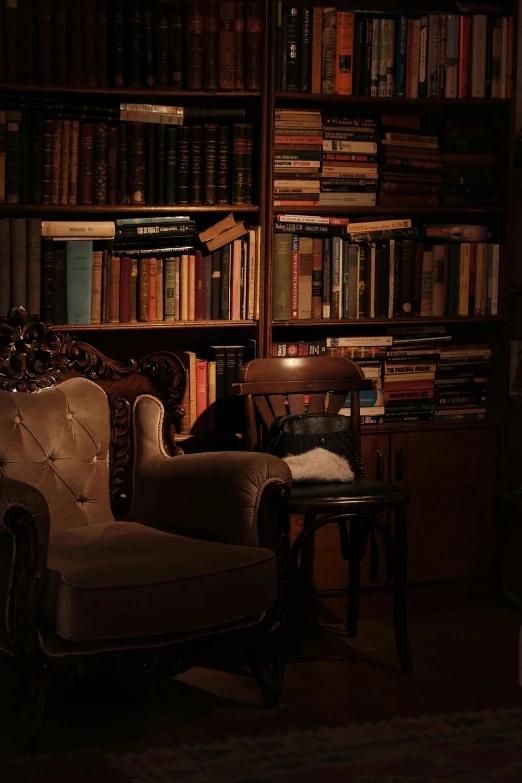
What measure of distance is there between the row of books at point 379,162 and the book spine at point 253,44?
0.46 ft

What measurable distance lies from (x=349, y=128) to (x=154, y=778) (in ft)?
7.25

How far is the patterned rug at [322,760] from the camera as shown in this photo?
7.61 ft

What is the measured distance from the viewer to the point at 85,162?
10.8 ft

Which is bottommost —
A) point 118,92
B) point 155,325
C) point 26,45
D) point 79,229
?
point 155,325

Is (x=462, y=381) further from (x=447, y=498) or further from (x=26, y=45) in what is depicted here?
(x=26, y=45)

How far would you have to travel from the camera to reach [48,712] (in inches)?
105

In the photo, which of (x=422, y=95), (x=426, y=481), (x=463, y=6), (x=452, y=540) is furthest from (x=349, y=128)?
(x=452, y=540)

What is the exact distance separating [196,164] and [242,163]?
156mm

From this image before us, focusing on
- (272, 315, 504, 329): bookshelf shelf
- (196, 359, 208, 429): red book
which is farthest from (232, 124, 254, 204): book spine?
(196, 359, 208, 429): red book

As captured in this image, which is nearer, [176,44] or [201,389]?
[176,44]

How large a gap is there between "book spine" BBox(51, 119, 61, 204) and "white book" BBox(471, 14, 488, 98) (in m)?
1.43

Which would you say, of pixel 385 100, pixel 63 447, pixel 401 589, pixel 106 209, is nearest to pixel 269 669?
pixel 401 589

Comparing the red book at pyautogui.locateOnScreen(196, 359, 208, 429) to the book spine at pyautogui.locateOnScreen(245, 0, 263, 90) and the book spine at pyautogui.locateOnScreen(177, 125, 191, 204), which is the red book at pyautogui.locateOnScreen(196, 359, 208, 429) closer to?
the book spine at pyautogui.locateOnScreen(177, 125, 191, 204)

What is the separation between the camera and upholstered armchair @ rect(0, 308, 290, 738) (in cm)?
236
